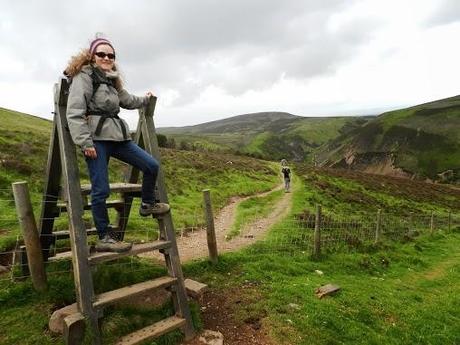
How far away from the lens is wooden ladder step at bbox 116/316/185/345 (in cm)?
567

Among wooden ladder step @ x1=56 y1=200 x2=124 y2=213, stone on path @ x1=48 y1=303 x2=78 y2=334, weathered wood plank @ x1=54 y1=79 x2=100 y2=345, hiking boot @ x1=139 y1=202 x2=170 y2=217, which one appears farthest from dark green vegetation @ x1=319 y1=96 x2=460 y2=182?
weathered wood plank @ x1=54 y1=79 x2=100 y2=345

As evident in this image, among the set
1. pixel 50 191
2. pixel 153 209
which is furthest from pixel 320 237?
pixel 50 191

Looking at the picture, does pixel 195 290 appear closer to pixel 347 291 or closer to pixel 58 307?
pixel 58 307

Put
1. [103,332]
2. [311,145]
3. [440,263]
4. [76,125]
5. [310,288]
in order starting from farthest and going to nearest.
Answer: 1. [311,145]
2. [440,263]
3. [310,288]
4. [103,332]
5. [76,125]

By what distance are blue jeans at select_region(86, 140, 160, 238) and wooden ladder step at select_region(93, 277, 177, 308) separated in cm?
85

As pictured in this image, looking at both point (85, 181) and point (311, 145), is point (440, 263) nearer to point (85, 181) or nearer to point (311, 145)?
point (85, 181)

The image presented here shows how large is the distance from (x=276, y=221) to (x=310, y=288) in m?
10.5

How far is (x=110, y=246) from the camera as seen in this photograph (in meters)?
5.71

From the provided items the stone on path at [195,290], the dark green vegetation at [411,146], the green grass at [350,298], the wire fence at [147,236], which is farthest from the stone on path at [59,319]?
the dark green vegetation at [411,146]

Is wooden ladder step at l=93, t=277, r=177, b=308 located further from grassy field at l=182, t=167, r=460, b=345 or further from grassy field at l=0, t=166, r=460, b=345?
grassy field at l=182, t=167, r=460, b=345

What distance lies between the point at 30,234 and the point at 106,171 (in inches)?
102

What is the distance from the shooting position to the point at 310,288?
946 cm

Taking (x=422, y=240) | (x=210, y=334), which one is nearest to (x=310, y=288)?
(x=210, y=334)

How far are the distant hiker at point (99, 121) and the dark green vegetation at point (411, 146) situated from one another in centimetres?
8571
